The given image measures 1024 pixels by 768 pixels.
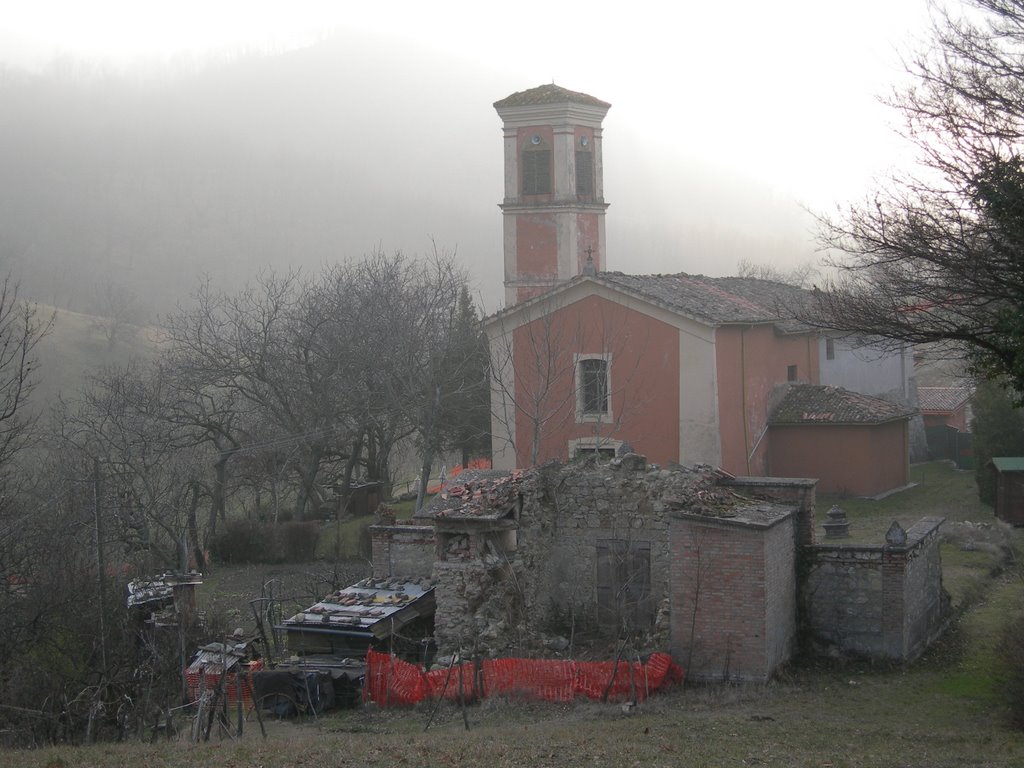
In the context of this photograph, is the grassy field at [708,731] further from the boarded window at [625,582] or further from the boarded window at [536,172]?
the boarded window at [536,172]

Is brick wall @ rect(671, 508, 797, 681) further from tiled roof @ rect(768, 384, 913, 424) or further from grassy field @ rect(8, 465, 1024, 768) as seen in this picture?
tiled roof @ rect(768, 384, 913, 424)

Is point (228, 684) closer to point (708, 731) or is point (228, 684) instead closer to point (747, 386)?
point (708, 731)

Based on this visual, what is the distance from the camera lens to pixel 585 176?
3750 centimetres

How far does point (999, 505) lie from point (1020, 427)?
3.62 metres

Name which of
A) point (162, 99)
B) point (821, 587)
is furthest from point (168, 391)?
point (162, 99)

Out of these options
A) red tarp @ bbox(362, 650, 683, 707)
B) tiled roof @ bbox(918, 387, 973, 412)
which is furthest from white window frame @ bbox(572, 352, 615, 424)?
tiled roof @ bbox(918, 387, 973, 412)

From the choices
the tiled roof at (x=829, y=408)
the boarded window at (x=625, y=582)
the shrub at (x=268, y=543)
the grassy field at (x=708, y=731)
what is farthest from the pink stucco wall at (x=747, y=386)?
the boarded window at (x=625, y=582)

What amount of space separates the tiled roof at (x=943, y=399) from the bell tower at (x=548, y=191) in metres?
15.3

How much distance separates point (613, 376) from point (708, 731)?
57.4 feet

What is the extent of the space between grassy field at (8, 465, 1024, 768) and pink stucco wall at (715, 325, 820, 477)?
37.5 feet

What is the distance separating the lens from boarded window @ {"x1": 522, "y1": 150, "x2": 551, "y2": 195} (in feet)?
121

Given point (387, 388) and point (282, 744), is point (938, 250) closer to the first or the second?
point (282, 744)

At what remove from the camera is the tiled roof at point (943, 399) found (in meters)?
41.8

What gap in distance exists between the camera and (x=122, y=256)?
11412 centimetres
